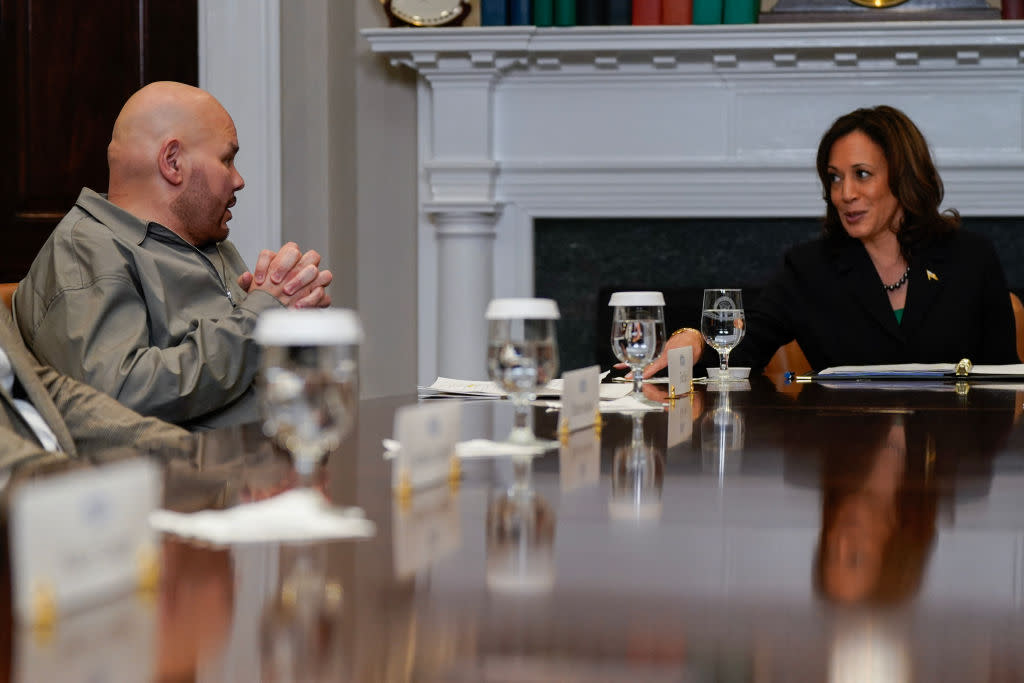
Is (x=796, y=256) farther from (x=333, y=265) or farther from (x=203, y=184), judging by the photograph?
(x=333, y=265)

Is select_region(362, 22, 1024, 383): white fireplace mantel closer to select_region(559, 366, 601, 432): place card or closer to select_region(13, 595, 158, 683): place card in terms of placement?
select_region(559, 366, 601, 432): place card

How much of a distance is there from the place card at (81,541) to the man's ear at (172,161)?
1543mm

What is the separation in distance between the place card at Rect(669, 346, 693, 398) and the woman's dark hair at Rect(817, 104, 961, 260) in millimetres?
1006

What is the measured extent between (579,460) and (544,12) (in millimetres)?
2891

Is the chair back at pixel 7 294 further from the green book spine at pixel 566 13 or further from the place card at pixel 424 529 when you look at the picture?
the green book spine at pixel 566 13

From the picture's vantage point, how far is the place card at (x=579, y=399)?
1252 mm

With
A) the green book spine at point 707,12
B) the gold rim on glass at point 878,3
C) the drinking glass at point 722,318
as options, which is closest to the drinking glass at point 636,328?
the drinking glass at point 722,318

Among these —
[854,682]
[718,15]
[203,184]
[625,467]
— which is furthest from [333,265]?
[854,682]

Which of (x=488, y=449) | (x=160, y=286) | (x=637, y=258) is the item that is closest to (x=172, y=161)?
(x=160, y=286)

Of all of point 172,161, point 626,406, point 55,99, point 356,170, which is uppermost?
point 55,99

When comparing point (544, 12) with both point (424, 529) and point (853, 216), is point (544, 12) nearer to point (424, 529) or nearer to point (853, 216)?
point (853, 216)

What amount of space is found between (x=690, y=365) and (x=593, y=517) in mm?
1099

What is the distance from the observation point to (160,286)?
5.97 feet

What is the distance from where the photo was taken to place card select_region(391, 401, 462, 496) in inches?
33.3
